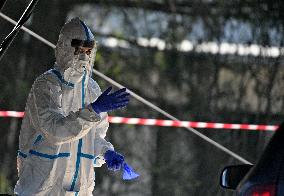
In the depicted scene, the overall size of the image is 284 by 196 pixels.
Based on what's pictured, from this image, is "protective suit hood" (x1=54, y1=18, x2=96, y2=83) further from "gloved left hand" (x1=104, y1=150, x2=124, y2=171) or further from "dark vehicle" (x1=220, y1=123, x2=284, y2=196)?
"dark vehicle" (x1=220, y1=123, x2=284, y2=196)

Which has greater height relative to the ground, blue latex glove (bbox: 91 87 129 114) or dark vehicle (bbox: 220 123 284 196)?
blue latex glove (bbox: 91 87 129 114)

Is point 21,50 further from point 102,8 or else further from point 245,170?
point 245,170

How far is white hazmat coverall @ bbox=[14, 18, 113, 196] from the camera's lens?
7.18 meters

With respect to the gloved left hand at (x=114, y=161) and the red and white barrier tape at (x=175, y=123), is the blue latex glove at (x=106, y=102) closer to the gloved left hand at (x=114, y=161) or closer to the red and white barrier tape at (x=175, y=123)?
the gloved left hand at (x=114, y=161)

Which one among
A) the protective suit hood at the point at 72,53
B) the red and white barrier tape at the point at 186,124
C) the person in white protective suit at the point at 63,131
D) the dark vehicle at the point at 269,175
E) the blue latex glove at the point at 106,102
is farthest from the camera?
the red and white barrier tape at the point at 186,124

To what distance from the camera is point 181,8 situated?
34.4ft

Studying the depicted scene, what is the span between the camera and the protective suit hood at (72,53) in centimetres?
745

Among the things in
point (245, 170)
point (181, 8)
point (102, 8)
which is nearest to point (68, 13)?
point (102, 8)

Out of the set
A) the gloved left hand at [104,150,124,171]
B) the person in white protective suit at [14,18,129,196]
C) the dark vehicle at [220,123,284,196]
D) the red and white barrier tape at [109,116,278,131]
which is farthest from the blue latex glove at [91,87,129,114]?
the red and white barrier tape at [109,116,278,131]

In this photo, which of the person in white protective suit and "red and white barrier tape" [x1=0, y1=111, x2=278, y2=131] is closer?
the person in white protective suit

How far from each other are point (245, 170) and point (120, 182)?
14.7ft

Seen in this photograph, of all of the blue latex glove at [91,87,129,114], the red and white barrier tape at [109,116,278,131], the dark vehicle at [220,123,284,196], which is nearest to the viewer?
the dark vehicle at [220,123,284,196]

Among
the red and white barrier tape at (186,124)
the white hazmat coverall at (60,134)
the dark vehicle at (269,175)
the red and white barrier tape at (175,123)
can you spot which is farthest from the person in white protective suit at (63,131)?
the red and white barrier tape at (186,124)

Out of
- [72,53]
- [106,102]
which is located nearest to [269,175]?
[106,102]
